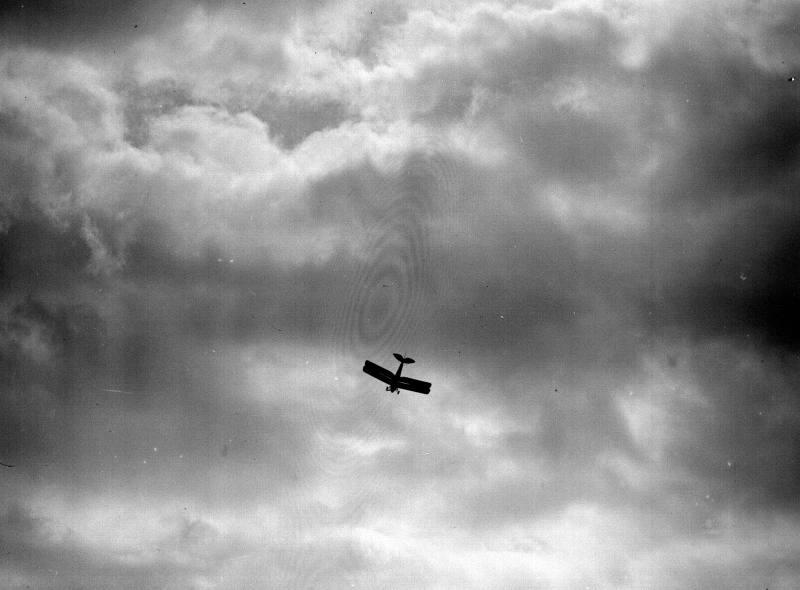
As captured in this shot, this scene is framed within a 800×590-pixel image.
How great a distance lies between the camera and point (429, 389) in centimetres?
8981

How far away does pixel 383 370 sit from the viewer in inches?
3413

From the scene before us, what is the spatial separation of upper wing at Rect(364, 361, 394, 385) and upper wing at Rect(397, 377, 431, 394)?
1211 mm

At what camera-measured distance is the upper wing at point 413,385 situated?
8744cm

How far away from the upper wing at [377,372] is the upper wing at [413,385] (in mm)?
1211

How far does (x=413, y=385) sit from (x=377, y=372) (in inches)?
171

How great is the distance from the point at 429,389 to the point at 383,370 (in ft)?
20.8

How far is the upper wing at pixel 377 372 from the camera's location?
284 feet

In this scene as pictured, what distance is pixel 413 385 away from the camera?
88125 millimetres

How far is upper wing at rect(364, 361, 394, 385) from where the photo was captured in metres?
86.4

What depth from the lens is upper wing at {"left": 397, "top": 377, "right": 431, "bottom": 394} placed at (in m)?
87.4

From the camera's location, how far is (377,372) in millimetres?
86812
